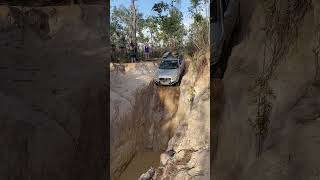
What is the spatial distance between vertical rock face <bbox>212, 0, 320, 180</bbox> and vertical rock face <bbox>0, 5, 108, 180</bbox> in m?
0.77

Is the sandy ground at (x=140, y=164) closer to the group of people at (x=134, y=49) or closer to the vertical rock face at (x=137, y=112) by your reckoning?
the vertical rock face at (x=137, y=112)

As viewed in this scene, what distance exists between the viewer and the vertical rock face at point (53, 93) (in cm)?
229

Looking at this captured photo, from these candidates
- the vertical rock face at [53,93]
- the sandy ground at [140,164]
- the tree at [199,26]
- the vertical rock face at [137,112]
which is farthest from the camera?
the vertical rock face at [137,112]

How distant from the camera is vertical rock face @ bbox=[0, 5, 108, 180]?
2.29 m

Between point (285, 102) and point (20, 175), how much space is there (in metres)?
1.51

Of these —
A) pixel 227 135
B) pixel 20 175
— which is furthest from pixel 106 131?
pixel 227 135

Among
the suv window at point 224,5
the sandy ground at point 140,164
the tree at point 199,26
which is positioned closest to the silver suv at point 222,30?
the suv window at point 224,5

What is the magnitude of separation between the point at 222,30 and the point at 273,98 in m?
0.54

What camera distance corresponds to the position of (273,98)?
2.25 m

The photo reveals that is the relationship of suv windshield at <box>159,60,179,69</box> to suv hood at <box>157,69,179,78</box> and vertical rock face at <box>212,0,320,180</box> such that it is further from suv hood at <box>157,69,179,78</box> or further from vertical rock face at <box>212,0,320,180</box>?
vertical rock face at <box>212,0,320,180</box>

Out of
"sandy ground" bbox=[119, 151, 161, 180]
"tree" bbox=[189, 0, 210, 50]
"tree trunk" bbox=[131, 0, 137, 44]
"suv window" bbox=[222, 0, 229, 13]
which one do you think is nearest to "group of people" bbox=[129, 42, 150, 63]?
"tree trunk" bbox=[131, 0, 137, 44]

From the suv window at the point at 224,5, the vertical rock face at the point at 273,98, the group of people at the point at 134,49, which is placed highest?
the suv window at the point at 224,5

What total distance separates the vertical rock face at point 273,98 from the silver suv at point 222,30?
6 centimetres

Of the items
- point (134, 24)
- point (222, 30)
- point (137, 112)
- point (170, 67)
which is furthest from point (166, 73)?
point (137, 112)
